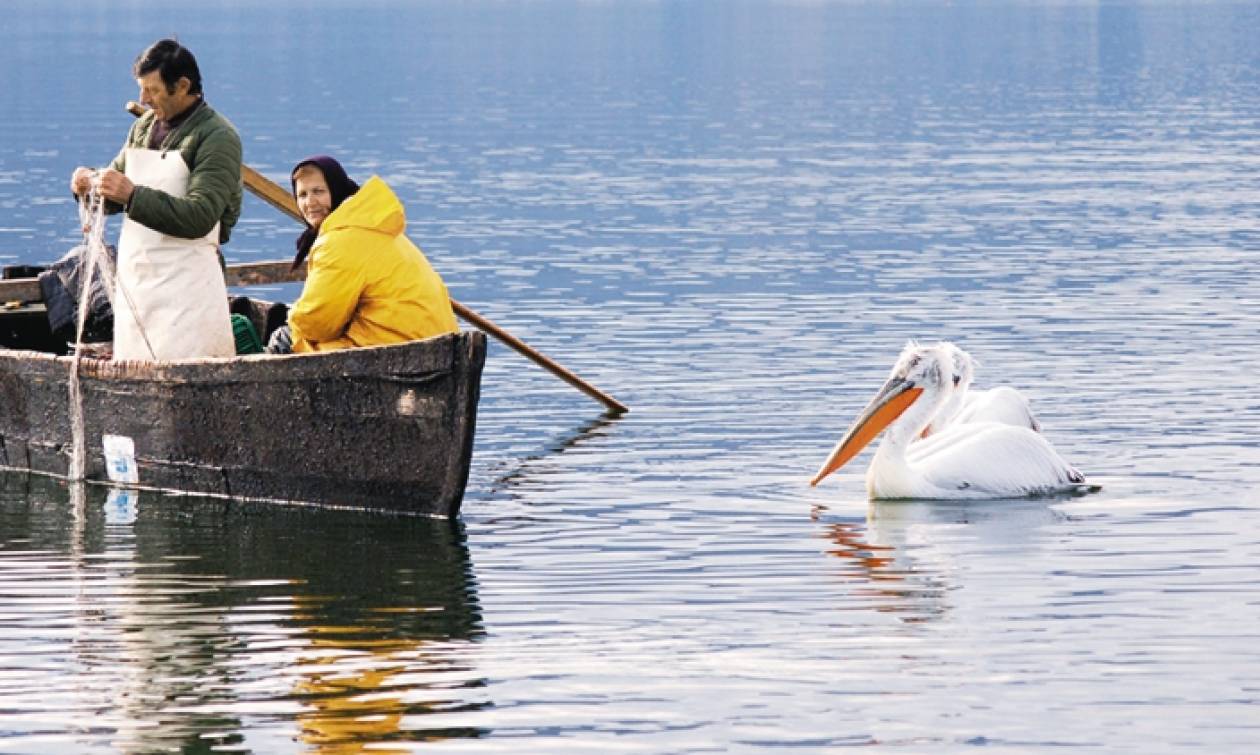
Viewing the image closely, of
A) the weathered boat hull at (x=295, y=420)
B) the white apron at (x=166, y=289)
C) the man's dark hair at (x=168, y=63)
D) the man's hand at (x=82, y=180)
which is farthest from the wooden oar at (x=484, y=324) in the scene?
the man's dark hair at (x=168, y=63)

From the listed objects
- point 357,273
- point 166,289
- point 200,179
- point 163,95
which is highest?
point 163,95

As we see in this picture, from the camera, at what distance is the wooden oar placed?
17.1 m

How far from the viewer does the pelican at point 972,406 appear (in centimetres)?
1514

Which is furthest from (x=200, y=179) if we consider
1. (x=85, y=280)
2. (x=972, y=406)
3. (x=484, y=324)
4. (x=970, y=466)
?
(x=972, y=406)

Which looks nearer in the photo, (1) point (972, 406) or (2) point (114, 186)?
(2) point (114, 186)

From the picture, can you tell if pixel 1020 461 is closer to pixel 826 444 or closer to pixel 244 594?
pixel 826 444

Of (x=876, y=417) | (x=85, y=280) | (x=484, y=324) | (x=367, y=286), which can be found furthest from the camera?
(x=484, y=324)

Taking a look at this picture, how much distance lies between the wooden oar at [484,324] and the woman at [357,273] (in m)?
2.52

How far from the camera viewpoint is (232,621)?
1184 centimetres

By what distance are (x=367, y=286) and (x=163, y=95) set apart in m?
1.43

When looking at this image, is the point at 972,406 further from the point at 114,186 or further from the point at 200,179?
the point at 114,186

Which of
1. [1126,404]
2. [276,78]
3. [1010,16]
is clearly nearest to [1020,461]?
[1126,404]

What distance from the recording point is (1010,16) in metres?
148

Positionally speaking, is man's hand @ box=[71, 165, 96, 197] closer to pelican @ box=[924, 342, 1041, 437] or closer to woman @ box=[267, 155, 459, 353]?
woman @ box=[267, 155, 459, 353]
